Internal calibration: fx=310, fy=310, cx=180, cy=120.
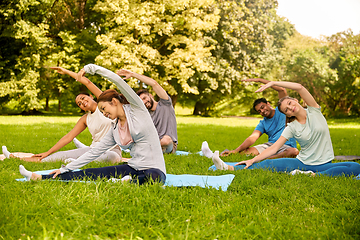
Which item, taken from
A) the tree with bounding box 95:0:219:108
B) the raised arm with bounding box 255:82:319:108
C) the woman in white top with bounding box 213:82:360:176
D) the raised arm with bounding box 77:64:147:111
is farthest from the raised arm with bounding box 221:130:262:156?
the tree with bounding box 95:0:219:108

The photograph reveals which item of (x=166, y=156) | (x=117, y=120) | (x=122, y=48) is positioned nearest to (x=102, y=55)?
(x=122, y=48)

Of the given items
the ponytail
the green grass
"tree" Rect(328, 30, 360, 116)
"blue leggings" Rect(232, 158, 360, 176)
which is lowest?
the green grass

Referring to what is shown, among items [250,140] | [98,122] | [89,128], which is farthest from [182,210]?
[250,140]

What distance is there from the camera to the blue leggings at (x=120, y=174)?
12.8 ft

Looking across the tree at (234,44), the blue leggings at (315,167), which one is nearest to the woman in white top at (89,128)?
the blue leggings at (315,167)

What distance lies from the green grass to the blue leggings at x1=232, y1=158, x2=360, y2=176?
43cm

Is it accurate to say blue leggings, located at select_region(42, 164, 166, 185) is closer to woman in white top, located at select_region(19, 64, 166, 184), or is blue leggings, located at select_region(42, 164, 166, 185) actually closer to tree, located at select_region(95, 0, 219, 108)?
woman in white top, located at select_region(19, 64, 166, 184)

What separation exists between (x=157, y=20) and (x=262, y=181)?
18540mm

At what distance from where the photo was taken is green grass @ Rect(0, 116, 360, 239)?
2674mm

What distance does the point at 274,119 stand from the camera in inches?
259

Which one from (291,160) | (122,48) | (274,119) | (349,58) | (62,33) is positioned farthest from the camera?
(349,58)

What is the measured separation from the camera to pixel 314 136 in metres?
4.77

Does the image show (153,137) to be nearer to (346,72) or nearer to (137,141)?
(137,141)

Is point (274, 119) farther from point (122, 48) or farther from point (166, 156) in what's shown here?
point (122, 48)
